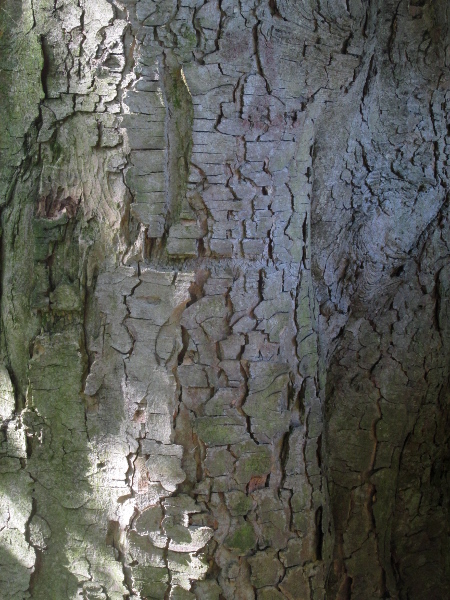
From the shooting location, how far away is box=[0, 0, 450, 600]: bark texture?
4.31 ft

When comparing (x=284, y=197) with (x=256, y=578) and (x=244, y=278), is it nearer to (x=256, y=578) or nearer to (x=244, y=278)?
(x=244, y=278)

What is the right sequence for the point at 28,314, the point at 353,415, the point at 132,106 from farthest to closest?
the point at 353,415
the point at 28,314
the point at 132,106

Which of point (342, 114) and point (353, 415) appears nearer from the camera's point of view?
point (342, 114)

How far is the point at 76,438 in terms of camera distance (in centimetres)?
139

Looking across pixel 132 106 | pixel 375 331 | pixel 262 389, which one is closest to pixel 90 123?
pixel 132 106

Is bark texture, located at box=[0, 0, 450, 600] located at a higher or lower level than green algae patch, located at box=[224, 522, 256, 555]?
higher

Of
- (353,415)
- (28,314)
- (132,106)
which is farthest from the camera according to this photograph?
(353,415)

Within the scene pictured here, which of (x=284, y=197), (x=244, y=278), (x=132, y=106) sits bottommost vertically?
(x=244, y=278)

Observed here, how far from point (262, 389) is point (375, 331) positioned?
404 mm

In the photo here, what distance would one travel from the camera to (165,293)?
133cm

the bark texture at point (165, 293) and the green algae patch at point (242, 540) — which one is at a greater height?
the bark texture at point (165, 293)

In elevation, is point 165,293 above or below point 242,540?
above

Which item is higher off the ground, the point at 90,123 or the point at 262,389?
the point at 90,123

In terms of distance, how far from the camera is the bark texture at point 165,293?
1.31 m
